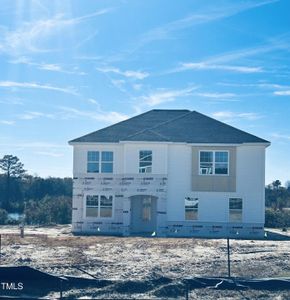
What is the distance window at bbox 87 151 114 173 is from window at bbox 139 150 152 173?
2.11 metres

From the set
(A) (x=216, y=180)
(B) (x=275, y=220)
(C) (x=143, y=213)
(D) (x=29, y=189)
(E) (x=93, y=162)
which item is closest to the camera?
(A) (x=216, y=180)

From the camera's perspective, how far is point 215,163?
2914 centimetres

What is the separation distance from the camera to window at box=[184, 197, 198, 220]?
1145 inches

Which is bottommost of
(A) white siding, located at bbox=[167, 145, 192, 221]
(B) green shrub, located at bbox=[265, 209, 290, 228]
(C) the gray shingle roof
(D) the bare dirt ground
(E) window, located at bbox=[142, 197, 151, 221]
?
(D) the bare dirt ground

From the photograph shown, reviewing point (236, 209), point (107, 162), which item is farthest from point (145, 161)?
point (236, 209)

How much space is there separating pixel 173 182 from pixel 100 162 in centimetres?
466

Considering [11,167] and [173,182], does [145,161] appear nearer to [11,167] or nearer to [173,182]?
[173,182]

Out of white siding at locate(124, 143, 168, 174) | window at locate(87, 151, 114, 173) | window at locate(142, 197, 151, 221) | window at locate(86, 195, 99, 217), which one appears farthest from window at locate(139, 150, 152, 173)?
window at locate(86, 195, 99, 217)

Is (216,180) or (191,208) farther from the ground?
(216,180)

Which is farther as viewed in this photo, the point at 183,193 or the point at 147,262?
the point at 183,193

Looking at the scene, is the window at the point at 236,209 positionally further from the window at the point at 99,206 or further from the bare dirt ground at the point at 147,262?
the window at the point at 99,206

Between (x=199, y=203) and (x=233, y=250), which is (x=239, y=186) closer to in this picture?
(x=199, y=203)

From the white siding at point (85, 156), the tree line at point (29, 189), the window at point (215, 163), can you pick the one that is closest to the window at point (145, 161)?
the white siding at point (85, 156)

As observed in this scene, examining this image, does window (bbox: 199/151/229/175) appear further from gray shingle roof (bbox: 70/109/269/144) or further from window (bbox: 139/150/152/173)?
window (bbox: 139/150/152/173)
